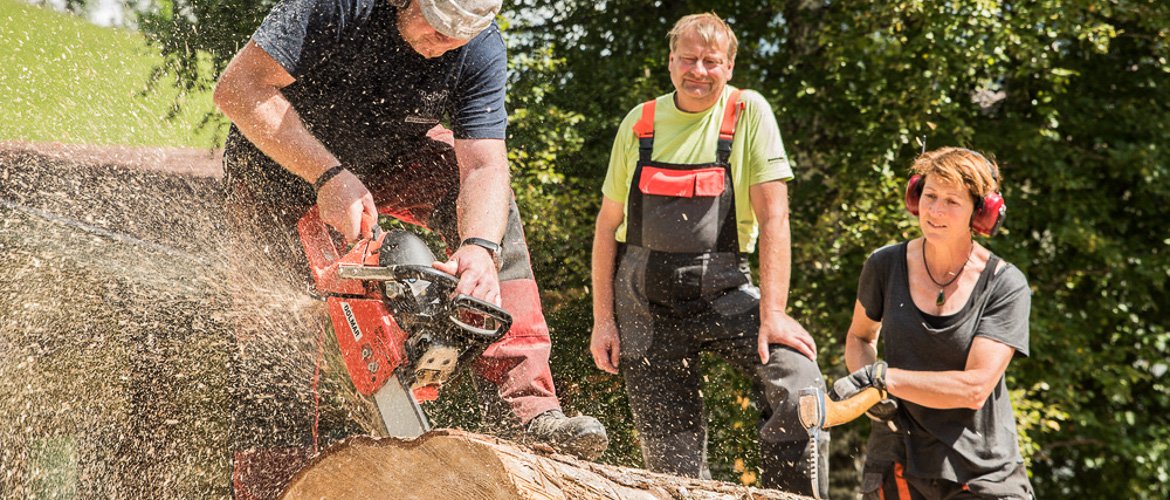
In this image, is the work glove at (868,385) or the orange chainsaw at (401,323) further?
the work glove at (868,385)

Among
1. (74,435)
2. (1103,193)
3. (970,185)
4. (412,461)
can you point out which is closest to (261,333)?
(412,461)

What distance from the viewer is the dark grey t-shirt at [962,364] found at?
2742 mm

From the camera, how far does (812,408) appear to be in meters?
2.67

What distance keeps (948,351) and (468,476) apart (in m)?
1.45

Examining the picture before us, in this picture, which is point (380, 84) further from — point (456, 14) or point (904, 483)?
point (904, 483)

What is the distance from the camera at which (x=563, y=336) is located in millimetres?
5059

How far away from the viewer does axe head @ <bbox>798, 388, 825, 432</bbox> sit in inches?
105

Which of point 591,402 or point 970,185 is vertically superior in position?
point 970,185

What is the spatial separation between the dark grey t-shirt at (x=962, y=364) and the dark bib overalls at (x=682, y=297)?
432 mm

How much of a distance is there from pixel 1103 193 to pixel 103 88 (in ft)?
→ 21.5

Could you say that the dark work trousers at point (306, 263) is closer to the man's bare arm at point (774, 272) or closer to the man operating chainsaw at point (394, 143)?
the man operating chainsaw at point (394, 143)

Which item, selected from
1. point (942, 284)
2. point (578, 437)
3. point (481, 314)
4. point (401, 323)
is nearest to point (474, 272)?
point (481, 314)

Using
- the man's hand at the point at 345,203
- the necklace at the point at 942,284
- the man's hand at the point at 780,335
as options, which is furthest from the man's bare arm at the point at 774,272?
the man's hand at the point at 345,203

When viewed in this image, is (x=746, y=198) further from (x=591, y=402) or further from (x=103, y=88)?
(x=103, y=88)
